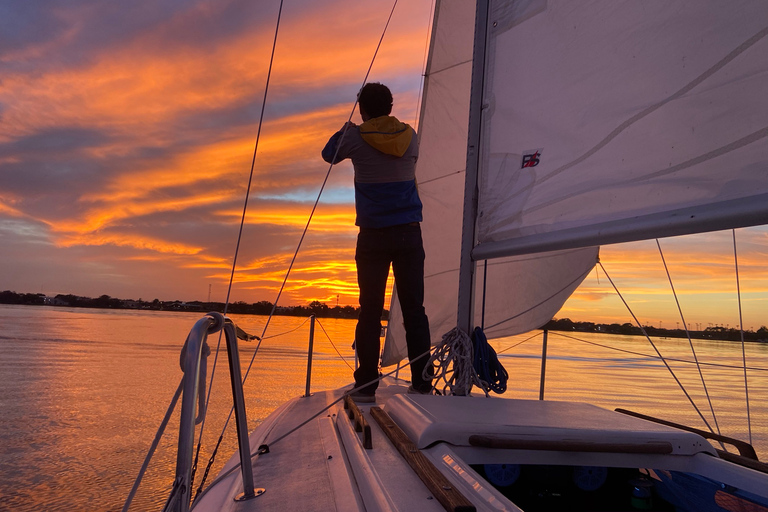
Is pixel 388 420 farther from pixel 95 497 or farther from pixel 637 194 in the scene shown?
pixel 95 497

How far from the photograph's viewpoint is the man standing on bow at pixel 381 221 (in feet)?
9.01

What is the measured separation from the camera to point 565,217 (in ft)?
7.36

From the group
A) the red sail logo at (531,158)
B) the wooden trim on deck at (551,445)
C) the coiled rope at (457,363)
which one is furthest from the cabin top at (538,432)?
the red sail logo at (531,158)

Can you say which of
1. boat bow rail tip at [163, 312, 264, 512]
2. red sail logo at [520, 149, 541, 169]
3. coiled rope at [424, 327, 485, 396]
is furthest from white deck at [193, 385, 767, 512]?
red sail logo at [520, 149, 541, 169]

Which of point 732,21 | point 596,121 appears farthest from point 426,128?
point 732,21

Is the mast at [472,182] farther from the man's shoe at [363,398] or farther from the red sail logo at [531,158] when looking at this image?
the man's shoe at [363,398]

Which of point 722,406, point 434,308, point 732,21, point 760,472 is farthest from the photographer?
point 722,406

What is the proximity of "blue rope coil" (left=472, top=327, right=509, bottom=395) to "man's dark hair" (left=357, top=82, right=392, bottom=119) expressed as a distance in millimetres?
1276

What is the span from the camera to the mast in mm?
2691

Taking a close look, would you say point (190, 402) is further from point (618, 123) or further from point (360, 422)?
point (618, 123)

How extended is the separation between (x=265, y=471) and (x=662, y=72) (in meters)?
1.94

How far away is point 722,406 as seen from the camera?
7.21 meters

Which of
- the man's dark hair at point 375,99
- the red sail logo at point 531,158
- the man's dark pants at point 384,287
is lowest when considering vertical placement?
the man's dark pants at point 384,287

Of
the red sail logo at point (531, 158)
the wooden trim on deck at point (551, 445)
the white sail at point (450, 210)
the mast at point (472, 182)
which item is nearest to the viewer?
the wooden trim on deck at point (551, 445)
